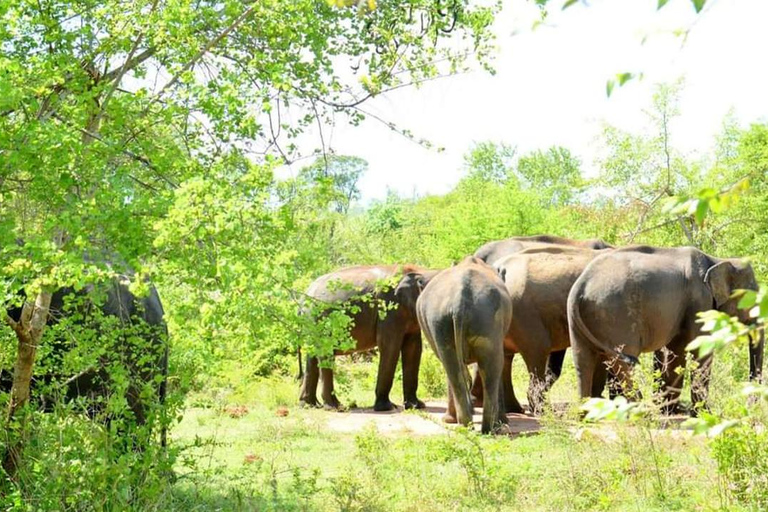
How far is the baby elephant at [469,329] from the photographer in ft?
39.9

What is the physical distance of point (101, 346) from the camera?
7.28 metres

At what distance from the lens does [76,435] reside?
23.2 ft

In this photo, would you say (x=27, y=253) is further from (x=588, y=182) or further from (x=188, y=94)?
(x=588, y=182)

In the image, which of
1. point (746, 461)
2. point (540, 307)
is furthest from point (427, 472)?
point (540, 307)

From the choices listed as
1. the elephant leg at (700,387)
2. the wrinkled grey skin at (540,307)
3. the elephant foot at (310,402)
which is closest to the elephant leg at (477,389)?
the wrinkled grey skin at (540,307)

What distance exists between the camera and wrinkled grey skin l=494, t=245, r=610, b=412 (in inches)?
574

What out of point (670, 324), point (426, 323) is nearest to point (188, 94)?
point (426, 323)

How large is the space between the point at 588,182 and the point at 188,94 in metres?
16.3

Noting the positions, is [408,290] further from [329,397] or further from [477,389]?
[329,397]

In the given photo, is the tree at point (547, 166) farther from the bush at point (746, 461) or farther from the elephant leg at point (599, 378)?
the bush at point (746, 461)

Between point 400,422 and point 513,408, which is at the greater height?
point 513,408

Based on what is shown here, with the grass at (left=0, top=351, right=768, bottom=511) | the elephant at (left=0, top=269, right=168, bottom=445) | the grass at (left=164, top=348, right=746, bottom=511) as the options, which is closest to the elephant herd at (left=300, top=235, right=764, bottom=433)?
the grass at (left=0, top=351, right=768, bottom=511)

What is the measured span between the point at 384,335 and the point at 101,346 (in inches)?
345

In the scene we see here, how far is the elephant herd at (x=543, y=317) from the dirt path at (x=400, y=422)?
27 cm
